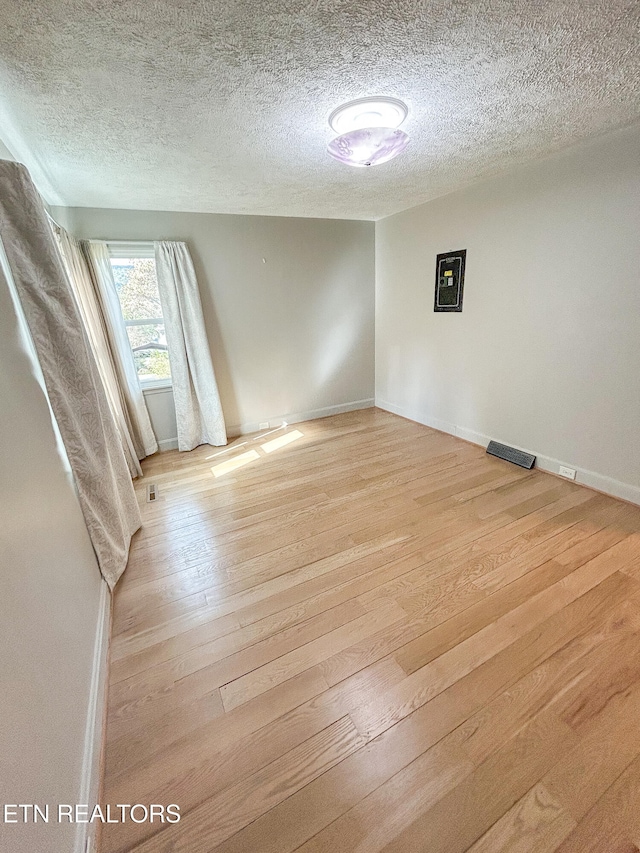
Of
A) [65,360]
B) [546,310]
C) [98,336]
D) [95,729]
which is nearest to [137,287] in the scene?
[98,336]

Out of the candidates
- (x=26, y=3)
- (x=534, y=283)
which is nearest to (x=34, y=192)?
(x=26, y=3)

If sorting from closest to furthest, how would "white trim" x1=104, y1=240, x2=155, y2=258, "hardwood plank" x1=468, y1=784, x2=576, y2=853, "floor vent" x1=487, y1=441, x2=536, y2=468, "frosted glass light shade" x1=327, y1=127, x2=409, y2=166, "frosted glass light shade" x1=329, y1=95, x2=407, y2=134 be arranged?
"hardwood plank" x1=468, y1=784, x2=576, y2=853
"frosted glass light shade" x1=329, y1=95, x2=407, y2=134
"frosted glass light shade" x1=327, y1=127, x2=409, y2=166
"floor vent" x1=487, y1=441, x2=536, y2=468
"white trim" x1=104, y1=240, x2=155, y2=258

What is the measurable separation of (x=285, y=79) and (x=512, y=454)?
117 inches

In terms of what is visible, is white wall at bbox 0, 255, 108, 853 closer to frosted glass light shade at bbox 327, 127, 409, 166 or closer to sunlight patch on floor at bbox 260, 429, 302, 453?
frosted glass light shade at bbox 327, 127, 409, 166

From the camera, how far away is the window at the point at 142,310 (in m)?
3.14

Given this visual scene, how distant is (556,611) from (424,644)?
0.67 metres

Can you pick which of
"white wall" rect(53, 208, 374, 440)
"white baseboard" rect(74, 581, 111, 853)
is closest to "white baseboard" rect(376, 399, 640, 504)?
"white wall" rect(53, 208, 374, 440)

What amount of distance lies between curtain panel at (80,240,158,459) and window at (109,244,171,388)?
0.14 meters

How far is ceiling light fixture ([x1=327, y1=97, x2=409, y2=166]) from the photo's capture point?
1579 millimetres

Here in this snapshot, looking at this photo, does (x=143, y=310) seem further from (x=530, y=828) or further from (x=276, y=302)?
(x=530, y=828)

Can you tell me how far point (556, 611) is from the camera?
1.59 m

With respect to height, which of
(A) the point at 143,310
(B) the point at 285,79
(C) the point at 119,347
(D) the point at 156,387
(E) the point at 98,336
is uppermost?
(B) the point at 285,79

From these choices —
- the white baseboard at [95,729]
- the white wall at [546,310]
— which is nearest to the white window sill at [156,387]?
the white baseboard at [95,729]

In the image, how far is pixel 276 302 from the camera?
3.79m
